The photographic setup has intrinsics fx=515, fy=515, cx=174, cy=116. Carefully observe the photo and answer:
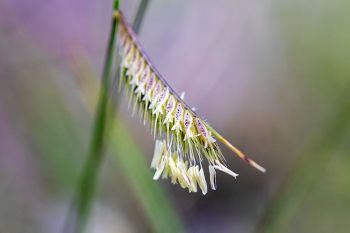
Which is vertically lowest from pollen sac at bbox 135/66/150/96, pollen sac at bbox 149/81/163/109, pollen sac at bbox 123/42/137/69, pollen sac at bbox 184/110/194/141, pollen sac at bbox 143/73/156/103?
pollen sac at bbox 184/110/194/141

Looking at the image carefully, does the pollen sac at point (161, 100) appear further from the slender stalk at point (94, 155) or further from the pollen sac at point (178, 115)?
the slender stalk at point (94, 155)

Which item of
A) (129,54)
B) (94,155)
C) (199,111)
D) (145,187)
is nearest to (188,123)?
(129,54)

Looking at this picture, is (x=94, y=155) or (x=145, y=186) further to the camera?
(x=145, y=186)

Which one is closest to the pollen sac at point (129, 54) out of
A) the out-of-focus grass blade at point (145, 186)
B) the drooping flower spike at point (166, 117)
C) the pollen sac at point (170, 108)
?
the drooping flower spike at point (166, 117)

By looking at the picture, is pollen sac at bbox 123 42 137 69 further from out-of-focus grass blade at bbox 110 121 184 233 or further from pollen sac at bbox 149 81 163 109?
out-of-focus grass blade at bbox 110 121 184 233

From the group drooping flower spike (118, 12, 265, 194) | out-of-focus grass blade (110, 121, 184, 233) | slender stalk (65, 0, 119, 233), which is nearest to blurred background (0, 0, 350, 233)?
out-of-focus grass blade (110, 121, 184, 233)

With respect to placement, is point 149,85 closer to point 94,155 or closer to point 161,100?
point 161,100
